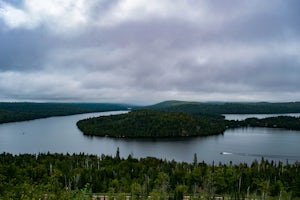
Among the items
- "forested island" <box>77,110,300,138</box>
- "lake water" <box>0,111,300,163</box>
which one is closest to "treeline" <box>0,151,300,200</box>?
"lake water" <box>0,111,300,163</box>

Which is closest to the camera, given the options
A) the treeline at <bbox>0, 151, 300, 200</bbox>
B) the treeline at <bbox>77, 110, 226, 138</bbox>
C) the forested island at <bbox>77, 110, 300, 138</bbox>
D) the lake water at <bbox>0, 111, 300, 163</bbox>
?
the treeline at <bbox>0, 151, 300, 200</bbox>

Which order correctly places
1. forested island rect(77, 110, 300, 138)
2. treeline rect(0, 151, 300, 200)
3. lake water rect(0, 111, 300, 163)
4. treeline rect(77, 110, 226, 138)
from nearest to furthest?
1. treeline rect(0, 151, 300, 200)
2. lake water rect(0, 111, 300, 163)
3. forested island rect(77, 110, 300, 138)
4. treeline rect(77, 110, 226, 138)

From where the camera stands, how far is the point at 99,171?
68.1m

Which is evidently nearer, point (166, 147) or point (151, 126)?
point (166, 147)

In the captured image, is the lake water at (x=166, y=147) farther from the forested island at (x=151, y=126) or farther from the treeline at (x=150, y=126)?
the treeline at (x=150, y=126)

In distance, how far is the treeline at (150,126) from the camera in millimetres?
159750

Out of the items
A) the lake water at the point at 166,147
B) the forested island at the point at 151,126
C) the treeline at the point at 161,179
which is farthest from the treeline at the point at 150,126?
the treeline at the point at 161,179

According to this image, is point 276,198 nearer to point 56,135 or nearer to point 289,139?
point 289,139

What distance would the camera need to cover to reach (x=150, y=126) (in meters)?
170

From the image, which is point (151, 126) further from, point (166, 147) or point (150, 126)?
point (166, 147)

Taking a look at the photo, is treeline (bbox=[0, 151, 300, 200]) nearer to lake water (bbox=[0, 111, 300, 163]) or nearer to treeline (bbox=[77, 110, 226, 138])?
lake water (bbox=[0, 111, 300, 163])

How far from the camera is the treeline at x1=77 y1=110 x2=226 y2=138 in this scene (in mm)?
159750

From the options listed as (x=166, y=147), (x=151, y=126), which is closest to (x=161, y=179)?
(x=166, y=147)

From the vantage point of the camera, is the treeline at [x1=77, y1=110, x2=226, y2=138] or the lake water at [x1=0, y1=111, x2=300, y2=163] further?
the treeline at [x1=77, y1=110, x2=226, y2=138]
